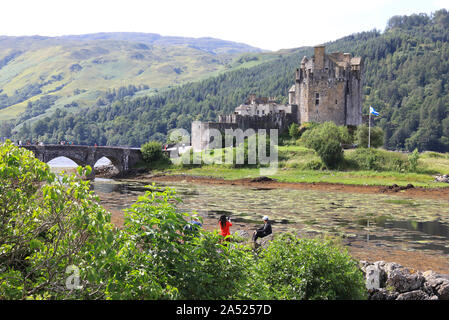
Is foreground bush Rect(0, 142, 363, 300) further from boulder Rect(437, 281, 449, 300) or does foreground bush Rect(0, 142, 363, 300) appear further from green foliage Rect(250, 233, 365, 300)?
boulder Rect(437, 281, 449, 300)

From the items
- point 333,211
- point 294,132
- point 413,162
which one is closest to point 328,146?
point 413,162

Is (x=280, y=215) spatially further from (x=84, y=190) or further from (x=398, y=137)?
(x=398, y=137)

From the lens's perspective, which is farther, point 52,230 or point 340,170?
point 340,170

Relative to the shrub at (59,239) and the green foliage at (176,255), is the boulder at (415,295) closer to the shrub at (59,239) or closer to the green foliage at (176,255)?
the green foliage at (176,255)

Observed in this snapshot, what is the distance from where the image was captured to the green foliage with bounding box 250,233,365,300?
1358cm

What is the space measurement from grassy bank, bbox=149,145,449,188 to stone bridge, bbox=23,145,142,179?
6.90m

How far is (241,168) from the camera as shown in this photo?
71.4 metres

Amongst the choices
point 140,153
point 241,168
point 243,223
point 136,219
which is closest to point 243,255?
point 136,219

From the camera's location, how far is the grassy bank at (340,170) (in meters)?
59.4

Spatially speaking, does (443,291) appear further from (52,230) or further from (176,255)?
(52,230)

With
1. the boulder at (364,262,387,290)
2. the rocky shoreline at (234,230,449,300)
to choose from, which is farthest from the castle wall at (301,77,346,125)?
the boulder at (364,262,387,290)

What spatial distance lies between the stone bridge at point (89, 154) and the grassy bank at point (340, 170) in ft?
22.6

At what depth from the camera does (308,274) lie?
13711 millimetres

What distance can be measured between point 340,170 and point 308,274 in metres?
54.3
